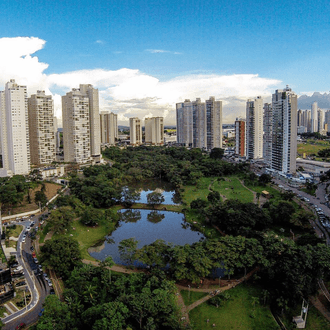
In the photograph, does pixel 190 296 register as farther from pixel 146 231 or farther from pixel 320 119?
pixel 320 119

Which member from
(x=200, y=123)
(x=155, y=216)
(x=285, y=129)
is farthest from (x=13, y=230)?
(x=200, y=123)

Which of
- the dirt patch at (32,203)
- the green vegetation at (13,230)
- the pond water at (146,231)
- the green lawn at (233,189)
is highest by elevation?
the dirt patch at (32,203)

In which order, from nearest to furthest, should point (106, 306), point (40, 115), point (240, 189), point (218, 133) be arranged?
1. point (106, 306)
2. point (240, 189)
3. point (40, 115)
4. point (218, 133)

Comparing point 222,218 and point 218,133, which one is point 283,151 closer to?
point 222,218

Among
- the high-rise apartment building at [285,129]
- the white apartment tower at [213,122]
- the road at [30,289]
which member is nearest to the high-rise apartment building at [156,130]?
the white apartment tower at [213,122]

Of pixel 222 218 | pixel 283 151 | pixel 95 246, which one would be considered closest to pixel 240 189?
pixel 283 151

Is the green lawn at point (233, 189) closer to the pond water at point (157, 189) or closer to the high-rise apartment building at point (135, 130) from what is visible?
the pond water at point (157, 189)
